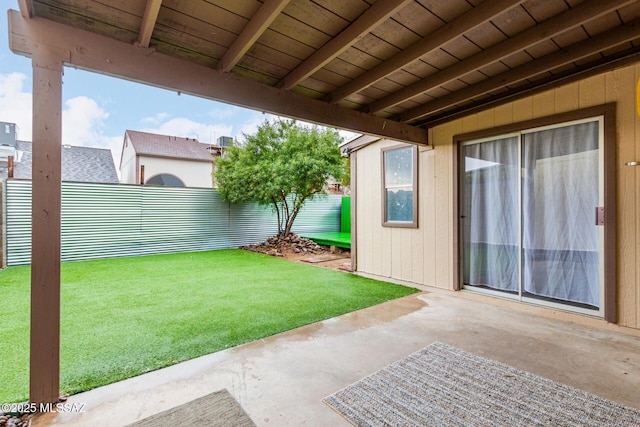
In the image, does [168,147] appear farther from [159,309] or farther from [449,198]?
[449,198]

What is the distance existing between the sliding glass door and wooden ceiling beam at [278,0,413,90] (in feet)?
8.18

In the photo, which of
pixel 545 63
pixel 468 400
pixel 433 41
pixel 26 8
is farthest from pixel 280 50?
pixel 468 400

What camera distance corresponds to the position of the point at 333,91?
10.2ft

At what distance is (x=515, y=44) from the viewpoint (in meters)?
2.35

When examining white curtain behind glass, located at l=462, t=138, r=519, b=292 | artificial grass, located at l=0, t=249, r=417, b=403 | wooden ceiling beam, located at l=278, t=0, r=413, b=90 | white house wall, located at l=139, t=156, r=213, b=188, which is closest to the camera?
wooden ceiling beam, located at l=278, t=0, r=413, b=90

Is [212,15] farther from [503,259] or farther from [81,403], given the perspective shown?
[503,259]

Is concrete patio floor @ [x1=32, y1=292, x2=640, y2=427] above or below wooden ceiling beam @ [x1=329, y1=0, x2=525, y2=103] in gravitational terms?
below

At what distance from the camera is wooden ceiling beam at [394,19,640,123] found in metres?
2.32

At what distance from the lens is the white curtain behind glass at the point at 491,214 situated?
3.56 metres

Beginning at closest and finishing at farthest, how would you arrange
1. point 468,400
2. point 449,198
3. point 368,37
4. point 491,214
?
point 468,400 < point 368,37 < point 491,214 < point 449,198

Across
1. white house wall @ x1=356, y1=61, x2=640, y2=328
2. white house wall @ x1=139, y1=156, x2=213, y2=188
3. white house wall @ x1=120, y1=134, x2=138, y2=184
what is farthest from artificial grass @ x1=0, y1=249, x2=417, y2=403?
white house wall @ x1=120, y1=134, x2=138, y2=184

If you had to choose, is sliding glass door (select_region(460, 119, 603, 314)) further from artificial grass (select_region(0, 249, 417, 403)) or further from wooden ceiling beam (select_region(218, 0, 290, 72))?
wooden ceiling beam (select_region(218, 0, 290, 72))

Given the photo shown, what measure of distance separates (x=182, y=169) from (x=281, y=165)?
9.21 meters

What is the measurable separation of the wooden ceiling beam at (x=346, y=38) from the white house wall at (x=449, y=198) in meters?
2.38
